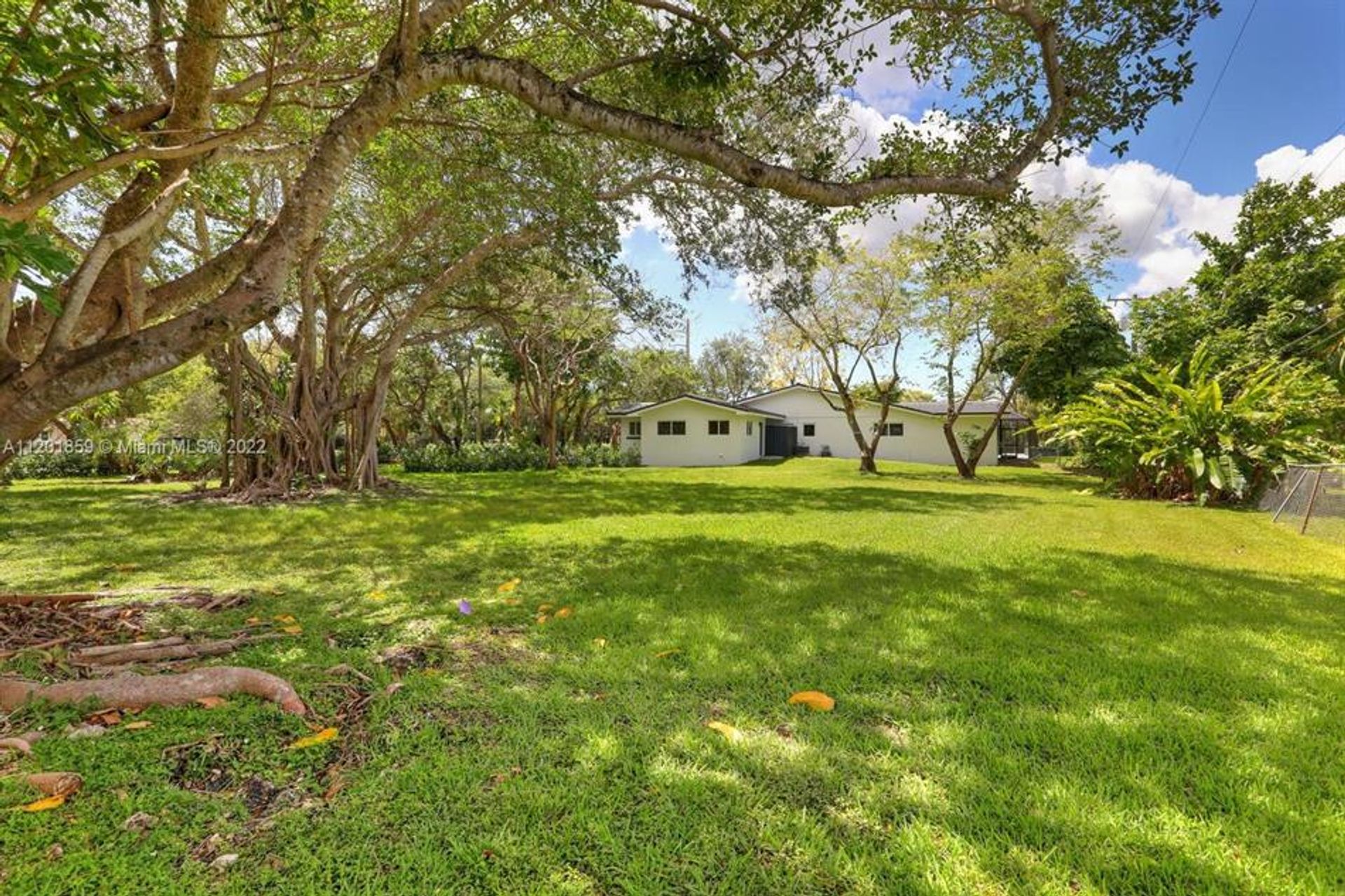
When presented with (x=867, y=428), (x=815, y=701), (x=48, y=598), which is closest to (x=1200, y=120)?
(x=815, y=701)

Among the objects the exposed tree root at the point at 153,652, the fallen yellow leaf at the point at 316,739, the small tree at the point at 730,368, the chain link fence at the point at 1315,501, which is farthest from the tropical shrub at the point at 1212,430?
the small tree at the point at 730,368

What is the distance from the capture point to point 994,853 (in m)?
1.61

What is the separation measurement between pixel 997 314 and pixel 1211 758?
51.8 ft

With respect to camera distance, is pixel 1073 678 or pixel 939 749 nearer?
pixel 939 749

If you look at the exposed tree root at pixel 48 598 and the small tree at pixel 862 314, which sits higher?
the small tree at pixel 862 314

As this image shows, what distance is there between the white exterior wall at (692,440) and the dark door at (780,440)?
4.81 m

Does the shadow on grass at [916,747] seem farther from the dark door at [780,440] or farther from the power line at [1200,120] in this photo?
the dark door at [780,440]

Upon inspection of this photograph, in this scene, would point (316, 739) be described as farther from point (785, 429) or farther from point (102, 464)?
point (785, 429)

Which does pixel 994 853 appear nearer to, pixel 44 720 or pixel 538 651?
pixel 538 651

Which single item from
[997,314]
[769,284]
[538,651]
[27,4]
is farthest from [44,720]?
[997,314]

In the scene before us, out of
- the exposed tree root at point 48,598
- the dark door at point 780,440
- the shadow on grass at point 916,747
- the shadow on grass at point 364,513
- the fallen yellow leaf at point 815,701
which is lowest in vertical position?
the shadow on grass at point 916,747

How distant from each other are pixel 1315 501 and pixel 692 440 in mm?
19606

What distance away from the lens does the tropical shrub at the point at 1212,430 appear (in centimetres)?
989

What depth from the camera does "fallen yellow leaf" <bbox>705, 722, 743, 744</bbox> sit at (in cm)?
222
